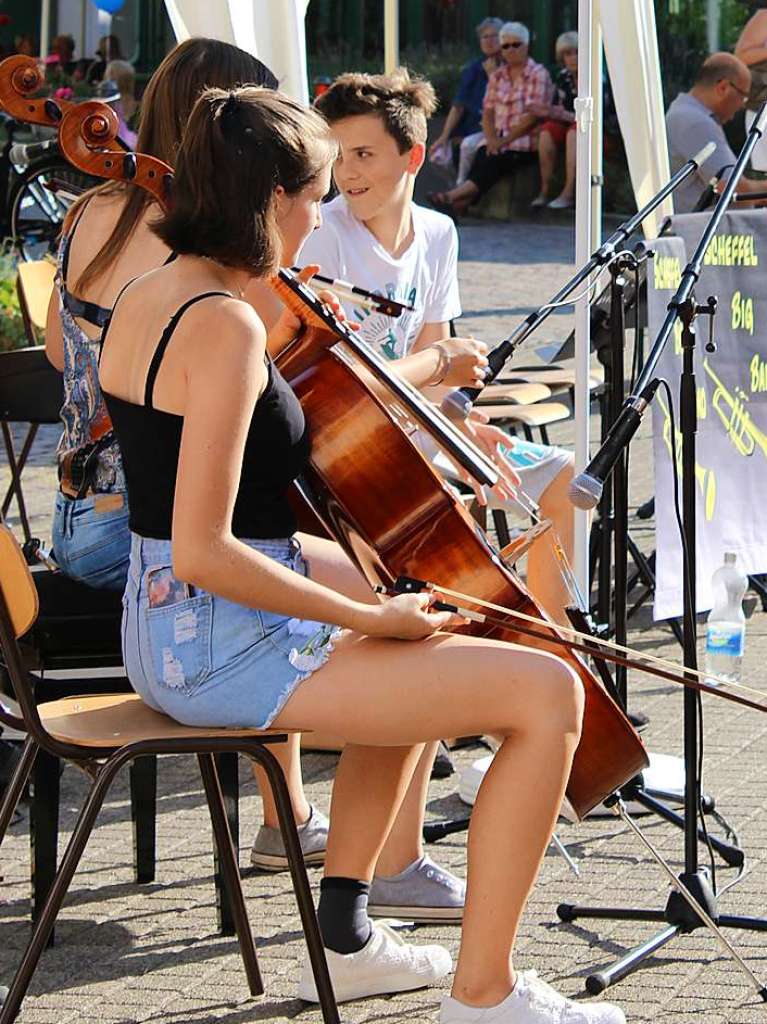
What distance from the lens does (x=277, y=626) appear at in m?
2.73

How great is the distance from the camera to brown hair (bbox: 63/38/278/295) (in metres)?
3.47

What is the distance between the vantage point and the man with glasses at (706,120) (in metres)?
6.74

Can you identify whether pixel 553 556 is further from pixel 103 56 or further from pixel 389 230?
pixel 103 56

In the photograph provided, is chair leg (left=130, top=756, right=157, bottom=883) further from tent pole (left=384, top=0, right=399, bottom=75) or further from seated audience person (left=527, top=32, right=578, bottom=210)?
seated audience person (left=527, top=32, right=578, bottom=210)

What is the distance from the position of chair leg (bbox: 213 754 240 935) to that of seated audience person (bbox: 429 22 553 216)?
1427 cm

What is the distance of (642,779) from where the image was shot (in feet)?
12.5

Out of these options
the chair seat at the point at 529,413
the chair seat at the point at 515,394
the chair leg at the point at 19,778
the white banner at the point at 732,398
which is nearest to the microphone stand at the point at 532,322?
the white banner at the point at 732,398

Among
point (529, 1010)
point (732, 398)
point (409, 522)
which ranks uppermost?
point (409, 522)

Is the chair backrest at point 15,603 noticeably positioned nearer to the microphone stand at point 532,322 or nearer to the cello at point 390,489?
the cello at point 390,489

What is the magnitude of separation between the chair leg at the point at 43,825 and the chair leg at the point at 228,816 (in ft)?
1.05

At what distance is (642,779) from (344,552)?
0.96 meters

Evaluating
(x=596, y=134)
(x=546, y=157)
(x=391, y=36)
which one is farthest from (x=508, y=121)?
(x=596, y=134)

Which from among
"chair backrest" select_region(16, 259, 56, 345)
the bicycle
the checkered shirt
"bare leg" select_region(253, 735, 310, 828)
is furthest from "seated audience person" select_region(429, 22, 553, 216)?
"bare leg" select_region(253, 735, 310, 828)

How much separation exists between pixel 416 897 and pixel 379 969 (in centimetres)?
35
